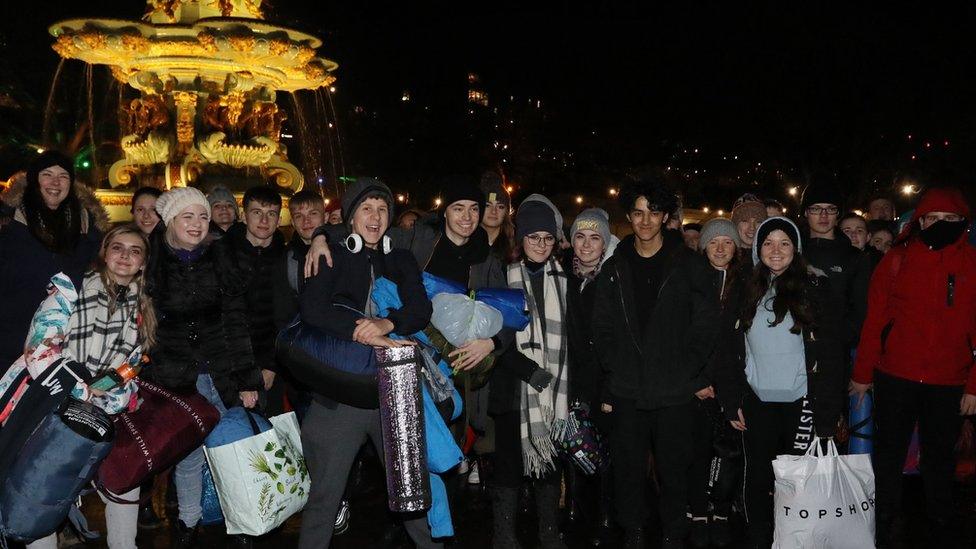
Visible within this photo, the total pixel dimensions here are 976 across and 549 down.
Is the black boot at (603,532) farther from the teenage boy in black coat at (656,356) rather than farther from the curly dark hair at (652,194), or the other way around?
the curly dark hair at (652,194)

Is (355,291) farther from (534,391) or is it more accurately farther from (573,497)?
(573,497)

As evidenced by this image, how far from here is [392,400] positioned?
394 cm

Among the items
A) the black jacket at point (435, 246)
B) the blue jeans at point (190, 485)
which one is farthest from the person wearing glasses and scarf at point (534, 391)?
the blue jeans at point (190, 485)

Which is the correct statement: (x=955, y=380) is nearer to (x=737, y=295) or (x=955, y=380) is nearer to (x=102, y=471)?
(x=737, y=295)

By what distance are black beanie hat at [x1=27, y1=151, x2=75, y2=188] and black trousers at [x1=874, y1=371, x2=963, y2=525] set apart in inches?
234

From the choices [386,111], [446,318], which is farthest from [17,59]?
[446,318]

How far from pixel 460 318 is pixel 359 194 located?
0.91 meters

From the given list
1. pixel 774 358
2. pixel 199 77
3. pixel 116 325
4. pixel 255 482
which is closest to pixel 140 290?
pixel 116 325

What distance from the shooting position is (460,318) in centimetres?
431

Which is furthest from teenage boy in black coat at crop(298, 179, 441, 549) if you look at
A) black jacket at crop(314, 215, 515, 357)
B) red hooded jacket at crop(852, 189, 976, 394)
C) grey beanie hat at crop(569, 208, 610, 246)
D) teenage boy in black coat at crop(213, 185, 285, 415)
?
red hooded jacket at crop(852, 189, 976, 394)

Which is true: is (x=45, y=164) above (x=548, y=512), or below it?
above

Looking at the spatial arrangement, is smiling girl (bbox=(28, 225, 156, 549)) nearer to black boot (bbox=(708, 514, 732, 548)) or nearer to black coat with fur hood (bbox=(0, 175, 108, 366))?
black coat with fur hood (bbox=(0, 175, 108, 366))

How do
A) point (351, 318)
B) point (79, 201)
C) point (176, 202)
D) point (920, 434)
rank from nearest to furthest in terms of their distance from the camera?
1. point (351, 318)
2. point (176, 202)
3. point (79, 201)
4. point (920, 434)

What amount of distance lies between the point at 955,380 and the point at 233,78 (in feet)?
37.3
